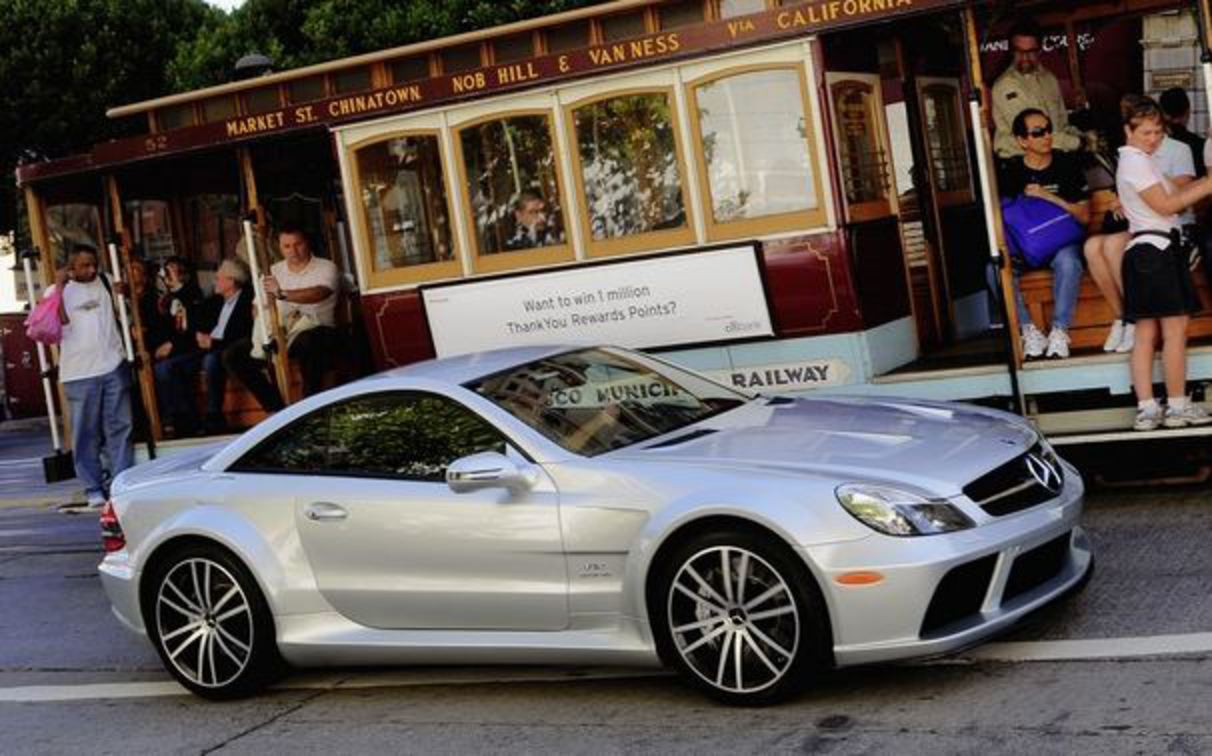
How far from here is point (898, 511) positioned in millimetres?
5742

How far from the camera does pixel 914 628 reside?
568cm

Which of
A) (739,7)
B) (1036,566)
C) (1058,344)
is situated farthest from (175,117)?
(1036,566)

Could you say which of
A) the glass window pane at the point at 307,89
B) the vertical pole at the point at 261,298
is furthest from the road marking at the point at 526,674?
the glass window pane at the point at 307,89

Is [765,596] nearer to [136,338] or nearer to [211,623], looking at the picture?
[211,623]

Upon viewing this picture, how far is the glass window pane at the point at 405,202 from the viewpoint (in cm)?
1102

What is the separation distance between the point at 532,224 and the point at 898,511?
5356 millimetres

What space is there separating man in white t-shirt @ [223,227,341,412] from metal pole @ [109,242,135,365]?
1070 millimetres

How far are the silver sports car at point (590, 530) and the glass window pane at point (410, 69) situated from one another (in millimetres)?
3756

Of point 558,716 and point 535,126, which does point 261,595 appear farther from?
point 535,126

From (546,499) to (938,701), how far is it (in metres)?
1.62

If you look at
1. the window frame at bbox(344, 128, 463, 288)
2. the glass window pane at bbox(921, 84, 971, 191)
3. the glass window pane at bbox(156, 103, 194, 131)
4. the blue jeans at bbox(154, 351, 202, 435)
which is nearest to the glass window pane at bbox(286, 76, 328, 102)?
the window frame at bbox(344, 128, 463, 288)

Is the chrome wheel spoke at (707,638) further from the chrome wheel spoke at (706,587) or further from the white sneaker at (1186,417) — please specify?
the white sneaker at (1186,417)

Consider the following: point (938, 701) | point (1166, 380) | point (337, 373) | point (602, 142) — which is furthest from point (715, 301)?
point (938, 701)

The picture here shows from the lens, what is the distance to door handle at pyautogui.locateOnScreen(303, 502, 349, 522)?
6839 mm
